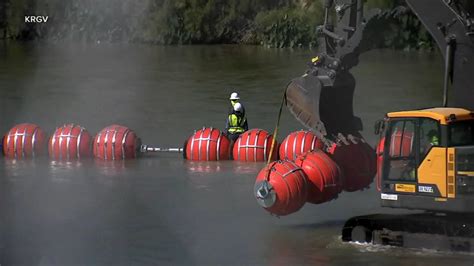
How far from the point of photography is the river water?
21.5 meters

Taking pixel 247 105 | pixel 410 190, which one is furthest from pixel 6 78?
pixel 410 190

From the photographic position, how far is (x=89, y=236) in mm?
23109

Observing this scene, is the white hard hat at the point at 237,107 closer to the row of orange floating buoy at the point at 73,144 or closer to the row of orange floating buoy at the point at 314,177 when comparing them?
the row of orange floating buoy at the point at 73,144

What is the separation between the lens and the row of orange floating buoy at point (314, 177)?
2188cm

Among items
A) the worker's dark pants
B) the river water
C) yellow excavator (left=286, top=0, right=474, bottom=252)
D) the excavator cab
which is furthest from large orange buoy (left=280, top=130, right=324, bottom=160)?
the excavator cab

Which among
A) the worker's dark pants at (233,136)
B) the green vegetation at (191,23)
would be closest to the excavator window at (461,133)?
the worker's dark pants at (233,136)

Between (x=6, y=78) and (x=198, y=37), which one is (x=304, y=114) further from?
(x=198, y=37)

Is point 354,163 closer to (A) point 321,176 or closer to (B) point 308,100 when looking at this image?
(A) point 321,176

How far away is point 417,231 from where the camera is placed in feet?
69.0

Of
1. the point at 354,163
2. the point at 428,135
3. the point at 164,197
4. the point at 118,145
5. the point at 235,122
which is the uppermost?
the point at 428,135

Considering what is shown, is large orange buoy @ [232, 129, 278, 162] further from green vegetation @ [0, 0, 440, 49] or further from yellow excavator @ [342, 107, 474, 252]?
green vegetation @ [0, 0, 440, 49]

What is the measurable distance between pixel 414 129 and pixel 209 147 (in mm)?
12955

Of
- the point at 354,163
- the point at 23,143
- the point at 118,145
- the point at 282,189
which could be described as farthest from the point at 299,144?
the point at 282,189

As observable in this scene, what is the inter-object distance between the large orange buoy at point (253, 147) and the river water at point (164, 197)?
0.31m
